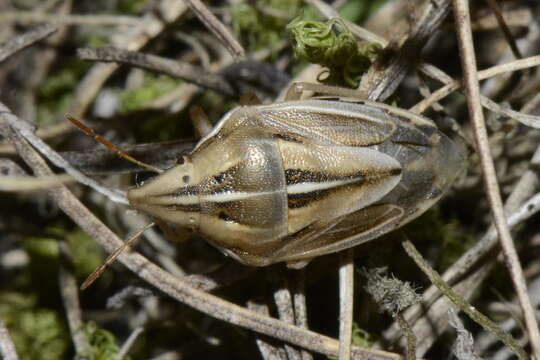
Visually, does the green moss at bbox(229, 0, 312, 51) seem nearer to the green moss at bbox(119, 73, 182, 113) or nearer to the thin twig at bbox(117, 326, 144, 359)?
the green moss at bbox(119, 73, 182, 113)

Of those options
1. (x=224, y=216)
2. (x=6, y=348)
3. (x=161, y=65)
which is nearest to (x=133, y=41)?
(x=161, y=65)

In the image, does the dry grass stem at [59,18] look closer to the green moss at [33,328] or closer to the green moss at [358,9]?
the green moss at [358,9]

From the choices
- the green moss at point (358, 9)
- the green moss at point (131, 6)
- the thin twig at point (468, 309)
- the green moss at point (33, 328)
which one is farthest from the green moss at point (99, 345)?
the green moss at point (358, 9)

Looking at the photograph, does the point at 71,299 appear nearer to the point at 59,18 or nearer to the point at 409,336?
the point at 59,18

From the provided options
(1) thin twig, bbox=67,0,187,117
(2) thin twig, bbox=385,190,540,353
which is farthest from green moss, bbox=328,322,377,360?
(1) thin twig, bbox=67,0,187,117

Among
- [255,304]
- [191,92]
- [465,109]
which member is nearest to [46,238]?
[191,92]

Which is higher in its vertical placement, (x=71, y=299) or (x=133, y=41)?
(x=133, y=41)
